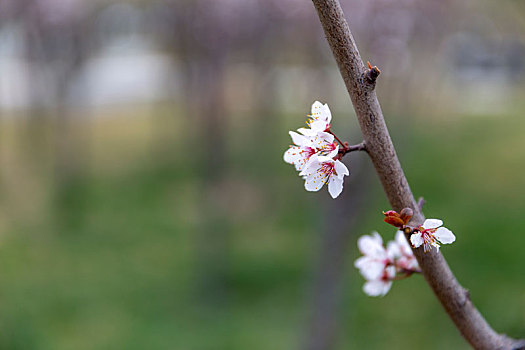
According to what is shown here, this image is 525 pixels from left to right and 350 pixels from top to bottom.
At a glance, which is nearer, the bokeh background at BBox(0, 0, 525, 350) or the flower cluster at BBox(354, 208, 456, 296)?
the flower cluster at BBox(354, 208, 456, 296)

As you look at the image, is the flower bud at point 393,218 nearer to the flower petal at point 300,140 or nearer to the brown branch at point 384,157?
the brown branch at point 384,157

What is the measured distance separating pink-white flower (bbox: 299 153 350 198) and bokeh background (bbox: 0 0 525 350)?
3.59ft

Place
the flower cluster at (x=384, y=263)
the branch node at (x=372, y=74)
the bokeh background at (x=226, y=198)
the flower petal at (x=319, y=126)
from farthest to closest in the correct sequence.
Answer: the bokeh background at (x=226, y=198) → the flower cluster at (x=384, y=263) → the flower petal at (x=319, y=126) → the branch node at (x=372, y=74)

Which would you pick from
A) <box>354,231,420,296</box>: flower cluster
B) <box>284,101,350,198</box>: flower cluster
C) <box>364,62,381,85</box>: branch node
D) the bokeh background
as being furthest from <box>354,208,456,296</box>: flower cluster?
the bokeh background

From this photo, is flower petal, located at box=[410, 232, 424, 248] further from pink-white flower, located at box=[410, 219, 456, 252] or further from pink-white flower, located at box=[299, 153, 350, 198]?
pink-white flower, located at box=[299, 153, 350, 198]

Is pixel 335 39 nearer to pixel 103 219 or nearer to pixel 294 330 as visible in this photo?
pixel 294 330

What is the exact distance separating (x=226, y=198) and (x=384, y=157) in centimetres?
575

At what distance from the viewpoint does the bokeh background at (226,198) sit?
3984 mm

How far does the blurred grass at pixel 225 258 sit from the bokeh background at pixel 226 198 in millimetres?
21

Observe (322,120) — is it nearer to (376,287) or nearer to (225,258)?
(376,287)

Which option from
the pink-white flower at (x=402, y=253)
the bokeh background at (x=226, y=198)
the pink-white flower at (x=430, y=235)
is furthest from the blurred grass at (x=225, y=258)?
the pink-white flower at (x=430, y=235)

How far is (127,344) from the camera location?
392cm

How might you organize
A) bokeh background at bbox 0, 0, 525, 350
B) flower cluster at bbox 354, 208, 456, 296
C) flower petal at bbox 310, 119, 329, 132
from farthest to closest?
bokeh background at bbox 0, 0, 525, 350
flower cluster at bbox 354, 208, 456, 296
flower petal at bbox 310, 119, 329, 132

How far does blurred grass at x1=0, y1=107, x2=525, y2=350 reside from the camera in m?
4.04
